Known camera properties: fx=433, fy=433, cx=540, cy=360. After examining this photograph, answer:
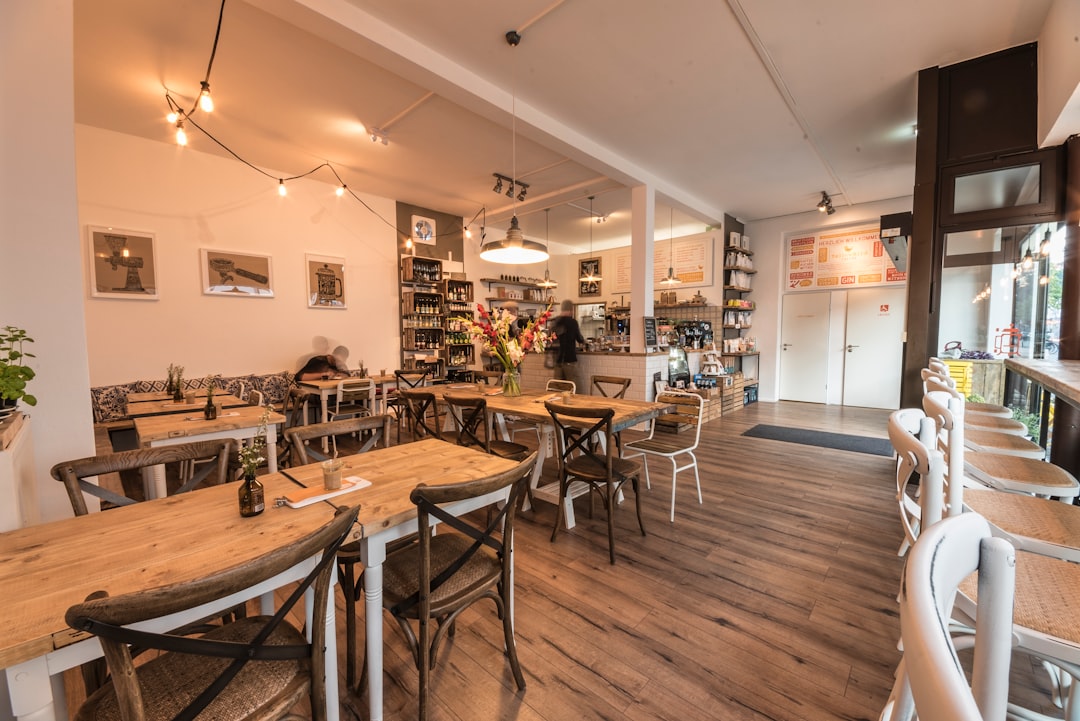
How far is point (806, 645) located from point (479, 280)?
715 centimetres

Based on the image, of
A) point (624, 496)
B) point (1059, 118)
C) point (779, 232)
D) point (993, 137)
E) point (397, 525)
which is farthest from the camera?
point (779, 232)

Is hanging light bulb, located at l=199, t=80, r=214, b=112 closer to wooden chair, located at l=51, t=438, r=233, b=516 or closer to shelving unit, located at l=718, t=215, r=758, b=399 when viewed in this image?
wooden chair, located at l=51, t=438, r=233, b=516

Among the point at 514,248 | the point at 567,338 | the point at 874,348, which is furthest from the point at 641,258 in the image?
the point at 874,348

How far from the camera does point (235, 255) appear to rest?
209 inches

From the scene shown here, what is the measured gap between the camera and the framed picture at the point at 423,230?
7008 millimetres

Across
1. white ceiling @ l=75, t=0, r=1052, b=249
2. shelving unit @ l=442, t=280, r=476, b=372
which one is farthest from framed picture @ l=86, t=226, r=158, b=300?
shelving unit @ l=442, t=280, r=476, b=372

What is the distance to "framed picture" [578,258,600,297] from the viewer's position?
32.6 feet

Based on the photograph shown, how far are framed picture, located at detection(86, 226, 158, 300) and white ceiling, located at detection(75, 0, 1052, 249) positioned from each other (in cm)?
109

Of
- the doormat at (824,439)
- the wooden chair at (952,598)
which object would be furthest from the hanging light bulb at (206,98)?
the doormat at (824,439)

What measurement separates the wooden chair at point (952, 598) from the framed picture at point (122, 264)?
21.0 feet

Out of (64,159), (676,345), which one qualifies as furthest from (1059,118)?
(64,159)

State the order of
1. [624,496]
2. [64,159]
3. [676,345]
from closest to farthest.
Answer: [64,159] → [624,496] → [676,345]

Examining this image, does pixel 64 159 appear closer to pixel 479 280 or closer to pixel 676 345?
pixel 479 280

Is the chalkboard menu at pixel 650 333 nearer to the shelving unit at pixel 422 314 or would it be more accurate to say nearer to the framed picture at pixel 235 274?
the shelving unit at pixel 422 314
